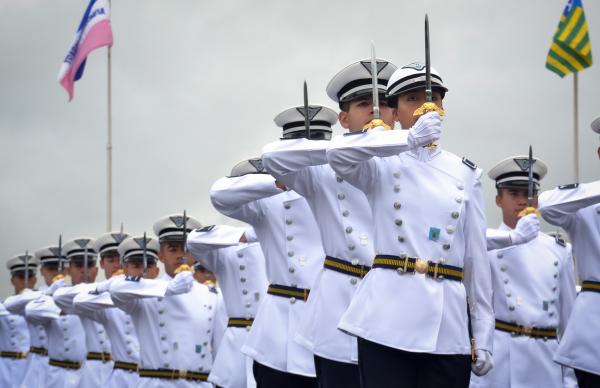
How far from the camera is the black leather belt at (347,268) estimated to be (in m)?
6.03

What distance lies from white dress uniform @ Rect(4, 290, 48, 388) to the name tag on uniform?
11.0 metres

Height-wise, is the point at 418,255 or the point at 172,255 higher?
the point at 418,255

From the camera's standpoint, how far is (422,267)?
497 cm

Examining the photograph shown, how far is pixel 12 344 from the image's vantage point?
671 inches

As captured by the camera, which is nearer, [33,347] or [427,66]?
[427,66]

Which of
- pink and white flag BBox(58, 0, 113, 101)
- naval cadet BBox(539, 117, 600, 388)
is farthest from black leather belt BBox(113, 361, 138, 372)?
pink and white flag BBox(58, 0, 113, 101)

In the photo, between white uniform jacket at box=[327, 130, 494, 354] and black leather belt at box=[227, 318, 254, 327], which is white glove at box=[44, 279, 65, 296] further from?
white uniform jacket at box=[327, 130, 494, 354]

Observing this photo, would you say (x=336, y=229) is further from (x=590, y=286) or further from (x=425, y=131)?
(x=590, y=286)

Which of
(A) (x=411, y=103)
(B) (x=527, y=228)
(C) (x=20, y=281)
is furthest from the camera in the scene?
(C) (x=20, y=281)

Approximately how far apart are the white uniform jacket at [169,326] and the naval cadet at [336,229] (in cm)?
388

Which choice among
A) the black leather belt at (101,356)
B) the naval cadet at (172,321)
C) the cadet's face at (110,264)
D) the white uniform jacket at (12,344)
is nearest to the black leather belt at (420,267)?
the naval cadet at (172,321)

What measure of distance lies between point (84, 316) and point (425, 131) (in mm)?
8376

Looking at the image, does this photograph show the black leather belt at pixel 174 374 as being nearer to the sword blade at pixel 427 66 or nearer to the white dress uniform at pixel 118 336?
the white dress uniform at pixel 118 336

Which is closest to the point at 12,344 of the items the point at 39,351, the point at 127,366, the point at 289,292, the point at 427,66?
the point at 39,351
